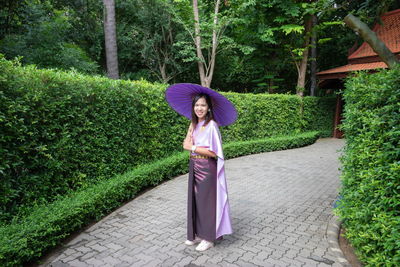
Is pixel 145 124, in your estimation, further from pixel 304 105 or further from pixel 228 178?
pixel 304 105

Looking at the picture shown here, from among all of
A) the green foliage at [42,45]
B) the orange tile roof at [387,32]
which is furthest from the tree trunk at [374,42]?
the orange tile roof at [387,32]

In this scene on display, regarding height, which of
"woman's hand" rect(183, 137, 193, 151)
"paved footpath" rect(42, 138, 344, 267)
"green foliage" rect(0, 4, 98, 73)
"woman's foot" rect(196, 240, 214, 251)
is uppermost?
"green foliage" rect(0, 4, 98, 73)

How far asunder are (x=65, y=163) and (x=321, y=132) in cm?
1655

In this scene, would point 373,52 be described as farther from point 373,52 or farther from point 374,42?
point 374,42

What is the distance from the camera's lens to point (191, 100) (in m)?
3.91

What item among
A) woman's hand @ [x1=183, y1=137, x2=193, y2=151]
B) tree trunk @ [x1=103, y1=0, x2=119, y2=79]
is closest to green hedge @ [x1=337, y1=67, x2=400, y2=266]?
woman's hand @ [x1=183, y1=137, x2=193, y2=151]

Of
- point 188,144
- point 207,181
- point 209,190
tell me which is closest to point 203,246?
point 209,190

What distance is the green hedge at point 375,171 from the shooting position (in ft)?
8.73

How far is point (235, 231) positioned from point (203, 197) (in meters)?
1.17

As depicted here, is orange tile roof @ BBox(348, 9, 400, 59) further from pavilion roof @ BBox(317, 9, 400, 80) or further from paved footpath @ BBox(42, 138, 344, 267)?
paved footpath @ BBox(42, 138, 344, 267)

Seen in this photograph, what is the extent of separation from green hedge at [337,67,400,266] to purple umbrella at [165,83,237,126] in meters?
1.71

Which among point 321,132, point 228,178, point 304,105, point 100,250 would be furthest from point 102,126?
point 321,132

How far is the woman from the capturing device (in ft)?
11.5

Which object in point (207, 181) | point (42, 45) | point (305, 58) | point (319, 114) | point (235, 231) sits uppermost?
point (305, 58)
